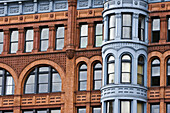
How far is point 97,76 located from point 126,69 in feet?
10.7

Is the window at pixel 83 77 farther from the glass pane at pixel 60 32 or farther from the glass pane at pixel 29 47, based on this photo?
the glass pane at pixel 29 47

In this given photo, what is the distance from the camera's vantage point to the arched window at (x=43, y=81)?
66.4m

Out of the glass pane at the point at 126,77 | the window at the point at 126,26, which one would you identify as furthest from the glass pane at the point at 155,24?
the glass pane at the point at 126,77

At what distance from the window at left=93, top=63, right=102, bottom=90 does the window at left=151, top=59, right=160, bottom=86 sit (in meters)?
4.48

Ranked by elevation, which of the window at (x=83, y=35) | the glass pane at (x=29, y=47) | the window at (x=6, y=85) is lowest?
the window at (x=6, y=85)

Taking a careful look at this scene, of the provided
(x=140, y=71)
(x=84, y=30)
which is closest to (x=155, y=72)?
(x=140, y=71)

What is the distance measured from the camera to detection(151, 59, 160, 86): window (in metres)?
63.8

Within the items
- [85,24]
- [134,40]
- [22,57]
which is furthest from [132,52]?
[22,57]

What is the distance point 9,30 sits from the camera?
68.7 meters

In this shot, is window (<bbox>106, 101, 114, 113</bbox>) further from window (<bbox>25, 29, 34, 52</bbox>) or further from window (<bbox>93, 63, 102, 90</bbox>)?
window (<bbox>25, 29, 34, 52</bbox>)

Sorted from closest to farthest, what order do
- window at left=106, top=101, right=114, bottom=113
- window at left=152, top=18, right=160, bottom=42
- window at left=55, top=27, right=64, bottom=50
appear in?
window at left=106, top=101, right=114, bottom=113, window at left=152, top=18, right=160, bottom=42, window at left=55, top=27, right=64, bottom=50

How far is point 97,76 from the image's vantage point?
65.3 m

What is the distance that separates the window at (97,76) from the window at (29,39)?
6472 mm

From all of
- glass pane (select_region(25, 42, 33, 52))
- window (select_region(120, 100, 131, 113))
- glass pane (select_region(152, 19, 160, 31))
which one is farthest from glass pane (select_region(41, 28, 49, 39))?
window (select_region(120, 100, 131, 113))
